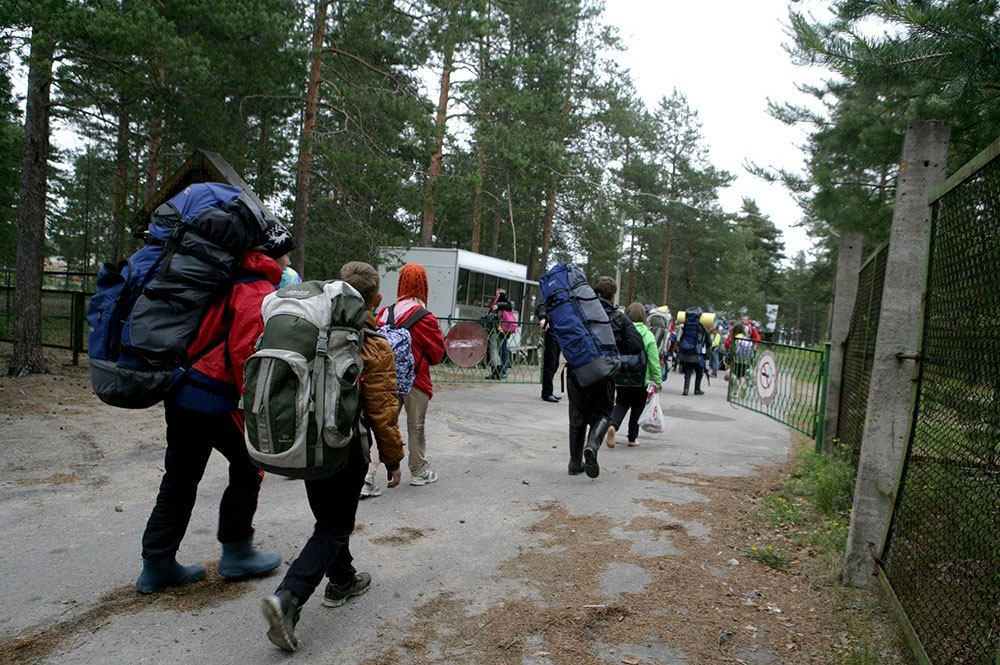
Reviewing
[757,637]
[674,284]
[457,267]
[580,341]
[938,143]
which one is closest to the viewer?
[757,637]

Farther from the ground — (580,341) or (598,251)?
(598,251)

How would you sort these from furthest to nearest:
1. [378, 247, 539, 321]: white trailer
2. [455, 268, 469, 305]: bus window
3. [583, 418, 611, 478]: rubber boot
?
[455, 268, 469, 305]: bus window
[378, 247, 539, 321]: white trailer
[583, 418, 611, 478]: rubber boot

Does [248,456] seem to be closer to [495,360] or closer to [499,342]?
[495,360]

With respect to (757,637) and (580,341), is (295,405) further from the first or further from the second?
(580,341)

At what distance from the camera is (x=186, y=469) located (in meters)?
3.43

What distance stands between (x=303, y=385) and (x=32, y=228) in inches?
405

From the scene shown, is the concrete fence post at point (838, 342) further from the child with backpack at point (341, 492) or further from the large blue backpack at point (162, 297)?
the large blue backpack at point (162, 297)

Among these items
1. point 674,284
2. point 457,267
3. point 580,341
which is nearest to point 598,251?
point 457,267

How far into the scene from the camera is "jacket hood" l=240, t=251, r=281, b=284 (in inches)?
132

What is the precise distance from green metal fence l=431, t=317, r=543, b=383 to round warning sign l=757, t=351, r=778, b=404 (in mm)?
5328

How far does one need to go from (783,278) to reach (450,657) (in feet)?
240

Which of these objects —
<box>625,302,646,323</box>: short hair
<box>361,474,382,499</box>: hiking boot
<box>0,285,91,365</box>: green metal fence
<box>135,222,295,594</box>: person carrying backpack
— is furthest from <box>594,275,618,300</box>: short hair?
<box>0,285,91,365</box>: green metal fence

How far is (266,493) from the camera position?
5535mm

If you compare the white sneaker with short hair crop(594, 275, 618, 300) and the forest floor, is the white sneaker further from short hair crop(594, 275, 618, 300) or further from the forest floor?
short hair crop(594, 275, 618, 300)
